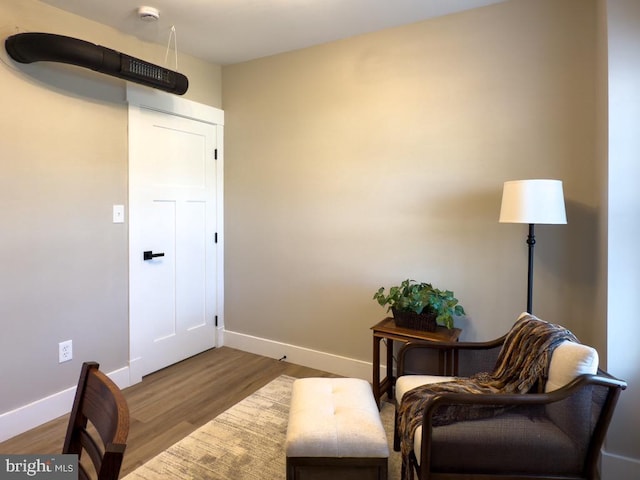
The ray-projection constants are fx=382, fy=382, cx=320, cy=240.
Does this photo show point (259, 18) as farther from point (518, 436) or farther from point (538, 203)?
point (518, 436)

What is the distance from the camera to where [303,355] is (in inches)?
131

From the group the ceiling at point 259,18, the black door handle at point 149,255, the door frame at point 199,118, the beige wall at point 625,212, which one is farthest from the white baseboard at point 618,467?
the black door handle at point 149,255

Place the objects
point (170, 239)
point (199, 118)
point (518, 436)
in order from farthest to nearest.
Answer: point (199, 118) < point (170, 239) < point (518, 436)

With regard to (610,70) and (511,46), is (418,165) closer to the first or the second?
(511,46)

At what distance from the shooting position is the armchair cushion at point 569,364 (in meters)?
1.42

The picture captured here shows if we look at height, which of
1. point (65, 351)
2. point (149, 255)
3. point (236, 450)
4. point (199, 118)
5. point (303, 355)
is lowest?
point (236, 450)

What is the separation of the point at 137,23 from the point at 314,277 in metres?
2.30

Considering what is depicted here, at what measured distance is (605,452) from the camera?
1.92m

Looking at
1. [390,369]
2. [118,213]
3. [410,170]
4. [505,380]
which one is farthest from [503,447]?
[118,213]

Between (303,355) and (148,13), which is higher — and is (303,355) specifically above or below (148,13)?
below

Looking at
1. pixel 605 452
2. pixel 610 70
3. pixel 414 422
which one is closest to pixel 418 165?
pixel 610 70

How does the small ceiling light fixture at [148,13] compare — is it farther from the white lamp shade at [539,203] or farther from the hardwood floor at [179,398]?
the hardwood floor at [179,398]

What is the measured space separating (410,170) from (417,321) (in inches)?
42.2

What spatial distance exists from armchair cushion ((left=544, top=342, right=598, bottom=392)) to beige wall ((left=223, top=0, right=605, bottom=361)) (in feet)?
2.02
